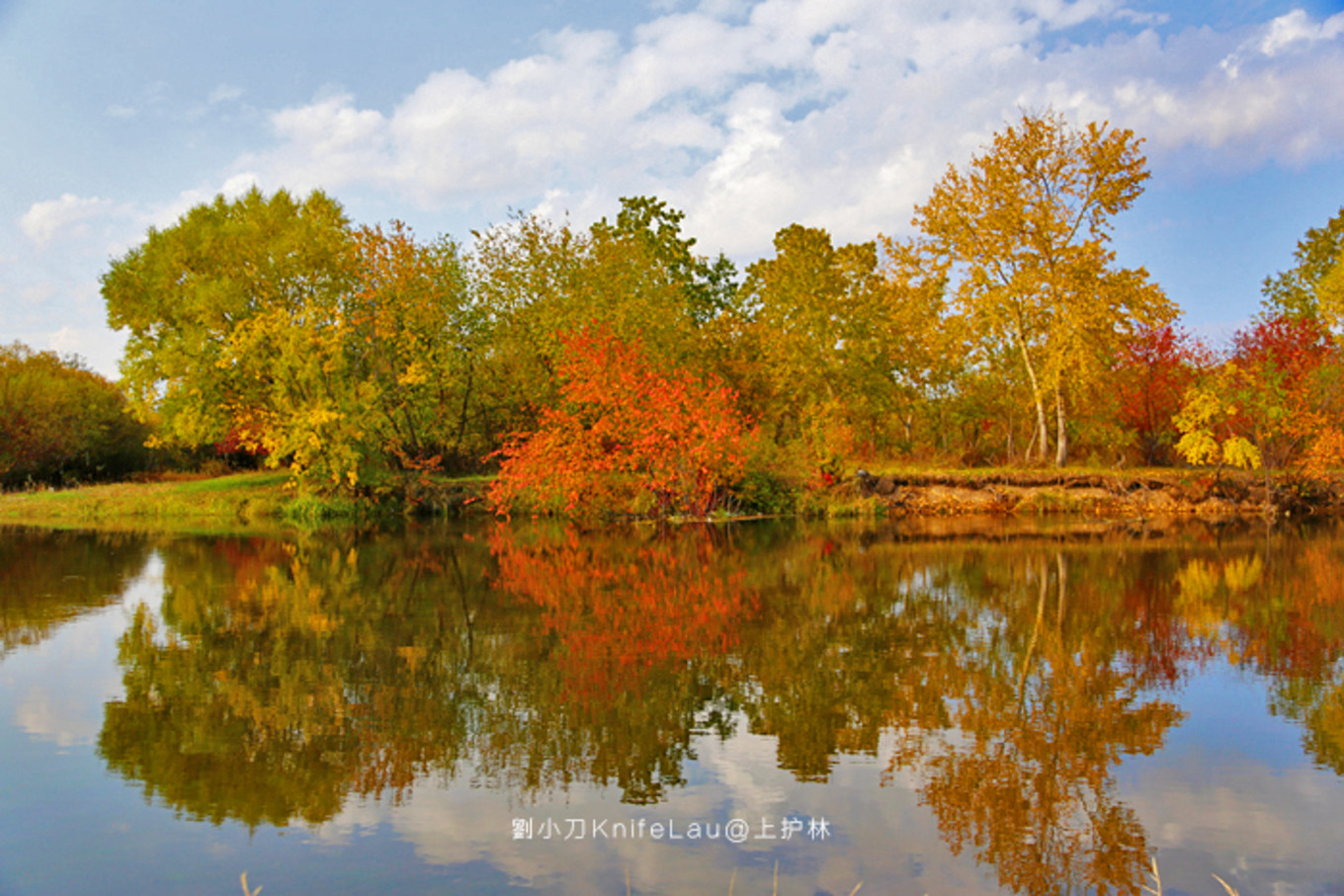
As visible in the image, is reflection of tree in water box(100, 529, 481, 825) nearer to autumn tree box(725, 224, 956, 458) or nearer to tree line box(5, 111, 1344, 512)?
tree line box(5, 111, 1344, 512)

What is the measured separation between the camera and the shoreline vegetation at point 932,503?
24250 mm

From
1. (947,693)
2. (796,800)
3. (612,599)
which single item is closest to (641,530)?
(612,599)

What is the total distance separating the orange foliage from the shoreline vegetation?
3.26 feet

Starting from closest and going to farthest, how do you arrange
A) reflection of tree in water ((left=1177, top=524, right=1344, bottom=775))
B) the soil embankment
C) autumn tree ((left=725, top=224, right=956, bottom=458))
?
reflection of tree in water ((left=1177, top=524, right=1344, bottom=775)) → the soil embankment → autumn tree ((left=725, top=224, right=956, bottom=458))

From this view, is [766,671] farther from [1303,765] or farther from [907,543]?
[907,543]

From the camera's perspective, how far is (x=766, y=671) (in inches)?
307

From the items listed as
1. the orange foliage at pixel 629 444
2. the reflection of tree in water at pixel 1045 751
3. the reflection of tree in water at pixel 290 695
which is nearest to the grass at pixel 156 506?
the orange foliage at pixel 629 444

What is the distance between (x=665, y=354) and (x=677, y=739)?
2241cm

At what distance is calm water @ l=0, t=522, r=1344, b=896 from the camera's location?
445cm

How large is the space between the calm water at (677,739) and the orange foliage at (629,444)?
10068 mm

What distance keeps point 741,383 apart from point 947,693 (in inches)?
1026

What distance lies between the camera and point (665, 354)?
2795 centimetres

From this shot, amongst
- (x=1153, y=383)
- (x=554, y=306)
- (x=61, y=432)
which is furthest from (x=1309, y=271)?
(x=61, y=432)

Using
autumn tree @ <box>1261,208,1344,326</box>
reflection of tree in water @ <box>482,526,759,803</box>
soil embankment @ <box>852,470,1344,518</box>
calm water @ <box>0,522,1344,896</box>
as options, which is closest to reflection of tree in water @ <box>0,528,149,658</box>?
calm water @ <box>0,522,1344,896</box>
